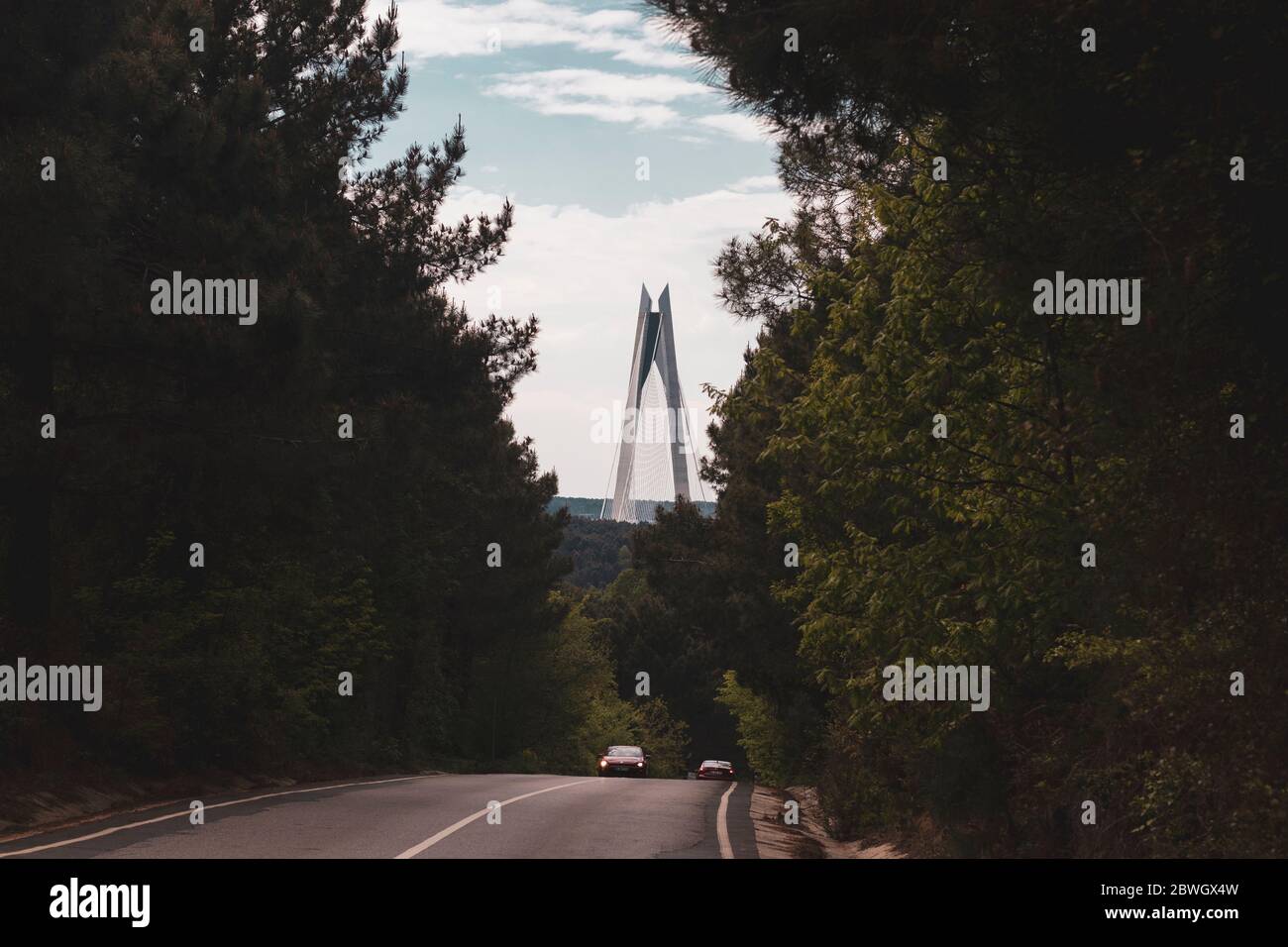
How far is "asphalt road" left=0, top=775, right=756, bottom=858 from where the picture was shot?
474 inches

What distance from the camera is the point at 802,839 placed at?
57.7 ft

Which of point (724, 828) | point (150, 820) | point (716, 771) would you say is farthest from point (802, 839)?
point (716, 771)

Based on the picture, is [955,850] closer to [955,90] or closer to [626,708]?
[955,90]

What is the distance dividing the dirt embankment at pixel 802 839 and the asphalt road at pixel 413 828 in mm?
269

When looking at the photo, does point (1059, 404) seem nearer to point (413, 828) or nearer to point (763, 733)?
point (413, 828)

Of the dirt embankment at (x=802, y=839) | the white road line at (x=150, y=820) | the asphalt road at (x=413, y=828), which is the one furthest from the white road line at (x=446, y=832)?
the dirt embankment at (x=802, y=839)

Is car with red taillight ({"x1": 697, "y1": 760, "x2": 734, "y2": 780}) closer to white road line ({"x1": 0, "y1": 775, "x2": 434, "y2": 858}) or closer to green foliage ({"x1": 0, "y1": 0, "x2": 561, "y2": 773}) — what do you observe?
green foliage ({"x1": 0, "y1": 0, "x2": 561, "y2": 773})

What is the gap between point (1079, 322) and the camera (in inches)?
469

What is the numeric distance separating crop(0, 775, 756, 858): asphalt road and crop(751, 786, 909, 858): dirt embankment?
0.88ft

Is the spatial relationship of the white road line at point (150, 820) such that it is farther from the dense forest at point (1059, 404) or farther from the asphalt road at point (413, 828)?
the dense forest at point (1059, 404)

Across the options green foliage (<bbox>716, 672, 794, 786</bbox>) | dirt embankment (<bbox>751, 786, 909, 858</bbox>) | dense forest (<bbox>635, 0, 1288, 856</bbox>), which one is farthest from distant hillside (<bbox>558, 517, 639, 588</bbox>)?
dense forest (<bbox>635, 0, 1288, 856</bbox>)

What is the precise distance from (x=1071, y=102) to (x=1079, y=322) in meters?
2.97

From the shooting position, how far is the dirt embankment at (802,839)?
15.3m
